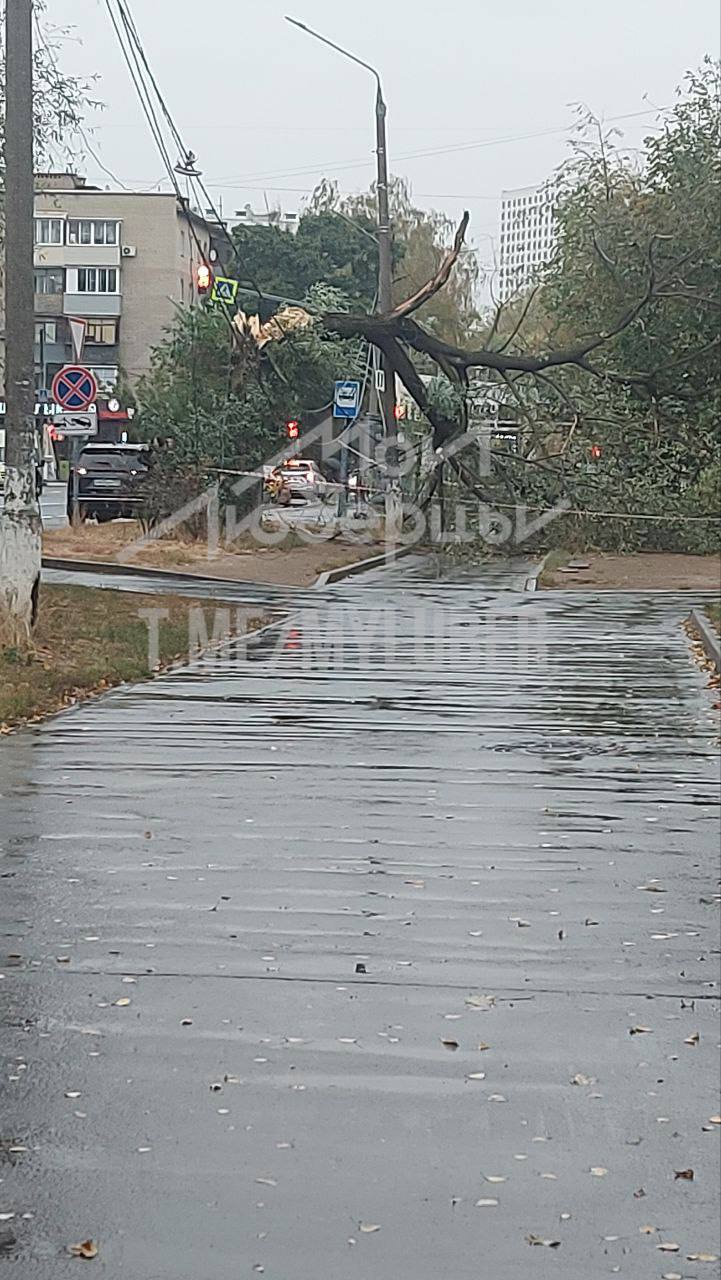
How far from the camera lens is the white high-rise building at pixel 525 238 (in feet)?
129

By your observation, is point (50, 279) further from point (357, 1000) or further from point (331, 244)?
point (357, 1000)

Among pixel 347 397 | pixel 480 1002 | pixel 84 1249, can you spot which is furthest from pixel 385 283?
pixel 84 1249

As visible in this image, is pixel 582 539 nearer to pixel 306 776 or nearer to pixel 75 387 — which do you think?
pixel 75 387

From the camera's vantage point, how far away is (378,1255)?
4262 mm

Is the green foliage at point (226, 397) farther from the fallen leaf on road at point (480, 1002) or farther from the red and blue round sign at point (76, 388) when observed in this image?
the fallen leaf on road at point (480, 1002)

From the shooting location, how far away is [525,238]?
67.6m

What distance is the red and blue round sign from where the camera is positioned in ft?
84.2

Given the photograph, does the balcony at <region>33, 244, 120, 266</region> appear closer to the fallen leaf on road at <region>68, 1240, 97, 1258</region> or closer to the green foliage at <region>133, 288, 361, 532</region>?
the green foliage at <region>133, 288, 361, 532</region>

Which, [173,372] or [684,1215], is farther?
[173,372]

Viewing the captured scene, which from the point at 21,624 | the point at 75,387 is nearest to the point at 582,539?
the point at 75,387

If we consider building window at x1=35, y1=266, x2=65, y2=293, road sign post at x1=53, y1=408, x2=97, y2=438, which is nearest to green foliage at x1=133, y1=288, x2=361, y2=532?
road sign post at x1=53, y1=408, x2=97, y2=438

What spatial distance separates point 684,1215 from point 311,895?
10.9ft

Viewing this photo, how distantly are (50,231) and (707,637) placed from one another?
71646 mm

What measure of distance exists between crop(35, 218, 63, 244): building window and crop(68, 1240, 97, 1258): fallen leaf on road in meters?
82.9
